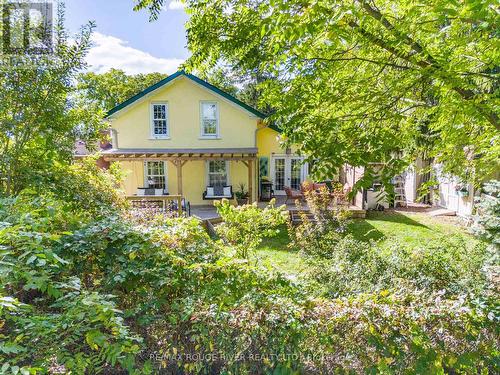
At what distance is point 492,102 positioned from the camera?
9.91ft

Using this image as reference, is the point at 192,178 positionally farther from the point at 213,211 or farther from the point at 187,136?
the point at 213,211

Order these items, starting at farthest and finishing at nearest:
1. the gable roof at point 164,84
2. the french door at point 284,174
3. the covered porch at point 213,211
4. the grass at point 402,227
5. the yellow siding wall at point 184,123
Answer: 1. the french door at point 284,174
2. the yellow siding wall at point 184,123
3. the gable roof at point 164,84
4. the covered porch at point 213,211
5. the grass at point 402,227

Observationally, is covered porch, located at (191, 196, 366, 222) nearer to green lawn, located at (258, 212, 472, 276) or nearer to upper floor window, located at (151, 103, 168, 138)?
green lawn, located at (258, 212, 472, 276)

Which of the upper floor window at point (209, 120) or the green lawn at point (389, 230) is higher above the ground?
the upper floor window at point (209, 120)

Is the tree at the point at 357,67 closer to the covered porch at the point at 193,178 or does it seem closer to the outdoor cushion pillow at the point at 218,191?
the covered porch at the point at 193,178

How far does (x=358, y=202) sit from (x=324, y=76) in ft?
38.6

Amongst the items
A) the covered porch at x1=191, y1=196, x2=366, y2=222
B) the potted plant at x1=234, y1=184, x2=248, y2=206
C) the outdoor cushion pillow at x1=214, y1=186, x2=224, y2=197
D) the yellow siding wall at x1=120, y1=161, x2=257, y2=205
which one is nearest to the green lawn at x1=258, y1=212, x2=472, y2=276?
the covered porch at x1=191, y1=196, x2=366, y2=222

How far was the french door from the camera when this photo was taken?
17062 mm

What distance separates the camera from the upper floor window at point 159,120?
15023 millimetres

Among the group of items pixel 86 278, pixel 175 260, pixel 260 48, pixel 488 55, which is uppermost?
pixel 260 48

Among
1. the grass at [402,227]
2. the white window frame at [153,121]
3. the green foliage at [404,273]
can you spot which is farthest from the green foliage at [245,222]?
the white window frame at [153,121]

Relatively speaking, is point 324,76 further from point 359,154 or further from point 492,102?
point 492,102

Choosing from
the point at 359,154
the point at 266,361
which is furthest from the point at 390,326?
the point at 359,154

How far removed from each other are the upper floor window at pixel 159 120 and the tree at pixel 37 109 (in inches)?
392
